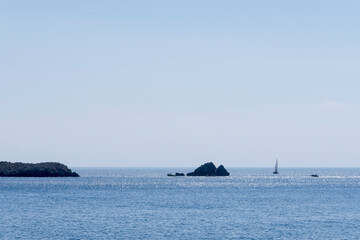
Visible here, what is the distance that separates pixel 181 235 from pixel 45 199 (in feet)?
203

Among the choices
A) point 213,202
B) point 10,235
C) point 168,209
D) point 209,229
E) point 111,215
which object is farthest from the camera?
point 213,202

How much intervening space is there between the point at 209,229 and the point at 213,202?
144ft

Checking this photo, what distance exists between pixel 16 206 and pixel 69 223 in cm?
3005

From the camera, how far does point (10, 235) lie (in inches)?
2655

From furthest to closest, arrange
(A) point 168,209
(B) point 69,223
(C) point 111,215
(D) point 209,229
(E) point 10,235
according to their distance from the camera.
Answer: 1. (A) point 168,209
2. (C) point 111,215
3. (B) point 69,223
4. (D) point 209,229
5. (E) point 10,235

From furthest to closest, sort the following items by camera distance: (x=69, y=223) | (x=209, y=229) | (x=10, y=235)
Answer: (x=69, y=223) < (x=209, y=229) < (x=10, y=235)

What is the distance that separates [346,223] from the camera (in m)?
79.4

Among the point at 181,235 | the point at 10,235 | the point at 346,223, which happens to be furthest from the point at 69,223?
the point at 346,223

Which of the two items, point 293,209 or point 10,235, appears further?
point 293,209

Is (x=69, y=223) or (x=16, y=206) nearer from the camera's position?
(x=69, y=223)

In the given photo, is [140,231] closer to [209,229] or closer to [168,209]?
[209,229]

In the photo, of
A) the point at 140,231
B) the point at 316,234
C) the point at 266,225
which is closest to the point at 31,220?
the point at 140,231

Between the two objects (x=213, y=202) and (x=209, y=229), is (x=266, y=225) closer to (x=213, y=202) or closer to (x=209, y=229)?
(x=209, y=229)

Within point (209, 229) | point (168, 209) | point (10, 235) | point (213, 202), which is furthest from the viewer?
point (213, 202)
